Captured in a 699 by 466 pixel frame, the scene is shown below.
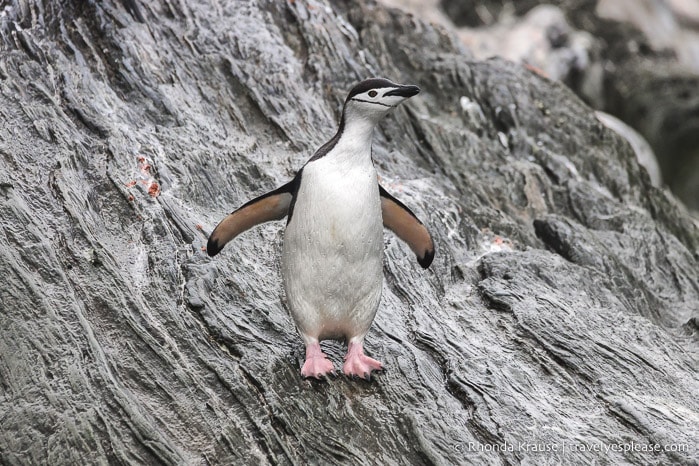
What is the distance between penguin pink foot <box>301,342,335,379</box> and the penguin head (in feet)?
4.70

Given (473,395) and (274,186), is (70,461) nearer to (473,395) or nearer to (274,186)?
(473,395)

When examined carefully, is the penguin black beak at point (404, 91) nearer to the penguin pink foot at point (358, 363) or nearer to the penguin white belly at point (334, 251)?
the penguin white belly at point (334, 251)

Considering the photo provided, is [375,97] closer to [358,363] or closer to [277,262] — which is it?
[358,363]

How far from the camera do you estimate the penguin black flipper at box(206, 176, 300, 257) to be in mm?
4996

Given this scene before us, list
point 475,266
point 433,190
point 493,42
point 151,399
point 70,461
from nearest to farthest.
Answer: point 70,461, point 151,399, point 475,266, point 433,190, point 493,42

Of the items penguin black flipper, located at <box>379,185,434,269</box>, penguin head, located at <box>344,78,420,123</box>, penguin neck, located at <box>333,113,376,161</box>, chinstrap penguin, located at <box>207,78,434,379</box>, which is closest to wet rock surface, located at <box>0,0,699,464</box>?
chinstrap penguin, located at <box>207,78,434,379</box>

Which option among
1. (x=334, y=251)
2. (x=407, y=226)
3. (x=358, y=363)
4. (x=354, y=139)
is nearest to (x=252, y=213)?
(x=334, y=251)

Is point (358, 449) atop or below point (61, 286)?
below

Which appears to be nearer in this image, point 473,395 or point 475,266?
point 473,395

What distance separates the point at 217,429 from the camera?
4426 mm

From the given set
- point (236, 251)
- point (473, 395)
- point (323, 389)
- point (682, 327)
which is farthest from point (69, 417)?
point (682, 327)

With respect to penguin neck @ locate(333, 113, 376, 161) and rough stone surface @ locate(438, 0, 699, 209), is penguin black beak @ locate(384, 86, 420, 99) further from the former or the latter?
rough stone surface @ locate(438, 0, 699, 209)

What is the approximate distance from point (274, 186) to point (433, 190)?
4.94 feet

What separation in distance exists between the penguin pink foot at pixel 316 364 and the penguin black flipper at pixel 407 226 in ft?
3.22
